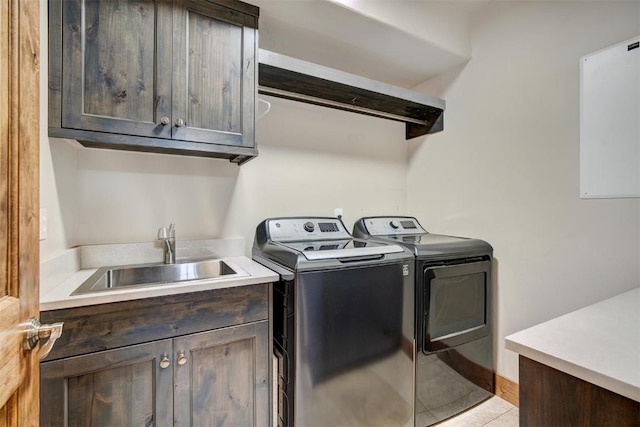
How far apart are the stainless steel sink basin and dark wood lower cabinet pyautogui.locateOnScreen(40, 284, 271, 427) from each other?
0.72ft

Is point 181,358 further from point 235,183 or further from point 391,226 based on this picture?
point 391,226

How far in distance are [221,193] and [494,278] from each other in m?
1.98

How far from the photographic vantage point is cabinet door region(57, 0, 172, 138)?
1.22m

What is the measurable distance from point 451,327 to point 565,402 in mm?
1116

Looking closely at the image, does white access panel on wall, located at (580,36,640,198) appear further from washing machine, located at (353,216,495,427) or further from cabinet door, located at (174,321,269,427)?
cabinet door, located at (174,321,269,427)

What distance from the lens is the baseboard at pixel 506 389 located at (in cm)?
192

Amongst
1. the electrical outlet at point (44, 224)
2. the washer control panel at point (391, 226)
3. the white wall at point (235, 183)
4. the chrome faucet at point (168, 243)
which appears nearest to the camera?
the electrical outlet at point (44, 224)

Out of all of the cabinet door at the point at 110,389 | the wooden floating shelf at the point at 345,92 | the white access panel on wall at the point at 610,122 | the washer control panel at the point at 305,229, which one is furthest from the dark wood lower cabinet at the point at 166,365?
the white access panel on wall at the point at 610,122

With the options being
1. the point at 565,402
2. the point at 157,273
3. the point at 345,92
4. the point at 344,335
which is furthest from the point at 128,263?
the point at 565,402

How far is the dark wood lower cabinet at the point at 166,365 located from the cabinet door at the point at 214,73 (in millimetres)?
812

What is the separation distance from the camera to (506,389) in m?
1.98

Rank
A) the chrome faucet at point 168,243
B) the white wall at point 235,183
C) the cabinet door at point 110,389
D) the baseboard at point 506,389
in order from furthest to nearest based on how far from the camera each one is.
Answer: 1. the baseboard at point 506,389
2. the chrome faucet at point 168,243
3. the white wall at point 235,183
4. the cabinet door at point 110,389

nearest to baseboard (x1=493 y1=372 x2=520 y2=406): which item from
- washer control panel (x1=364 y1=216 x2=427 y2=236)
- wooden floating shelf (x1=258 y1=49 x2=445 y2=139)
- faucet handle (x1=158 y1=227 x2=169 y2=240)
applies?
washer control panel (x1=364 y1=216 x2=427 y2=236)

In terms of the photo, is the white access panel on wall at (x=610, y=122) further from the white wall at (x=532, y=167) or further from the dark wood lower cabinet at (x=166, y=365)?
the dark wood lower cabinet at (x=166, y=365)
